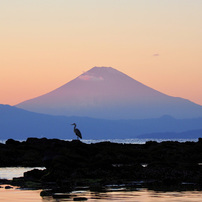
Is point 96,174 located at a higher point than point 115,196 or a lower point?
higher

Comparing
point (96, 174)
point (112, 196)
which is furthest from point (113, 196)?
point (96, 174)

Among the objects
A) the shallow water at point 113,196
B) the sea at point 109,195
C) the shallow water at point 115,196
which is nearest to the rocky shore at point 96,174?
the sea at point 109,195

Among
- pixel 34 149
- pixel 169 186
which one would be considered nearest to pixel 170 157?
pixel 34 149

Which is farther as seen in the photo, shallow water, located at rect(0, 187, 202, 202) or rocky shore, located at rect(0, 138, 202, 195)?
rocky shore, located at rect(0, 138, 202, 195)

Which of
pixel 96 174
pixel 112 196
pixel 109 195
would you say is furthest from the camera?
pixel 96 174

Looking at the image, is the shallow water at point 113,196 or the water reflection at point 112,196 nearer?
the water reflection at point 112,196

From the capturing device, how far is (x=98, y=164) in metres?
37.5

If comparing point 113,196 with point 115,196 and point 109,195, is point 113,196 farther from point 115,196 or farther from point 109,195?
point 109,195

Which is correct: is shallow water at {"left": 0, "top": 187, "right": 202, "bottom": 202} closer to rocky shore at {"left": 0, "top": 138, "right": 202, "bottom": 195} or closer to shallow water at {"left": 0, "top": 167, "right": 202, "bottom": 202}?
shallow water at {"left": 0, "top": 167, "right": 202, "bottom": 202}

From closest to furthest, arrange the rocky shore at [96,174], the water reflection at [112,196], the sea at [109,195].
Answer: the water reflection at [112,196] < the sea at [109,195] < the rocky shore at [96,174]

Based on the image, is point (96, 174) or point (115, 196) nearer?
point (115, 196)

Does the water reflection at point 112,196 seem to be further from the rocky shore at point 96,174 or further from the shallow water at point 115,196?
the rocky shore at point 96,174

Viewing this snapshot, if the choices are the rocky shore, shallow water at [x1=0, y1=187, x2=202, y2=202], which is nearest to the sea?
shallow water at [x1=0, y1=187, x2=202, y2=202]

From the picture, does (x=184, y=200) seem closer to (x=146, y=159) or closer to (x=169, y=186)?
(x=169, y=186)
